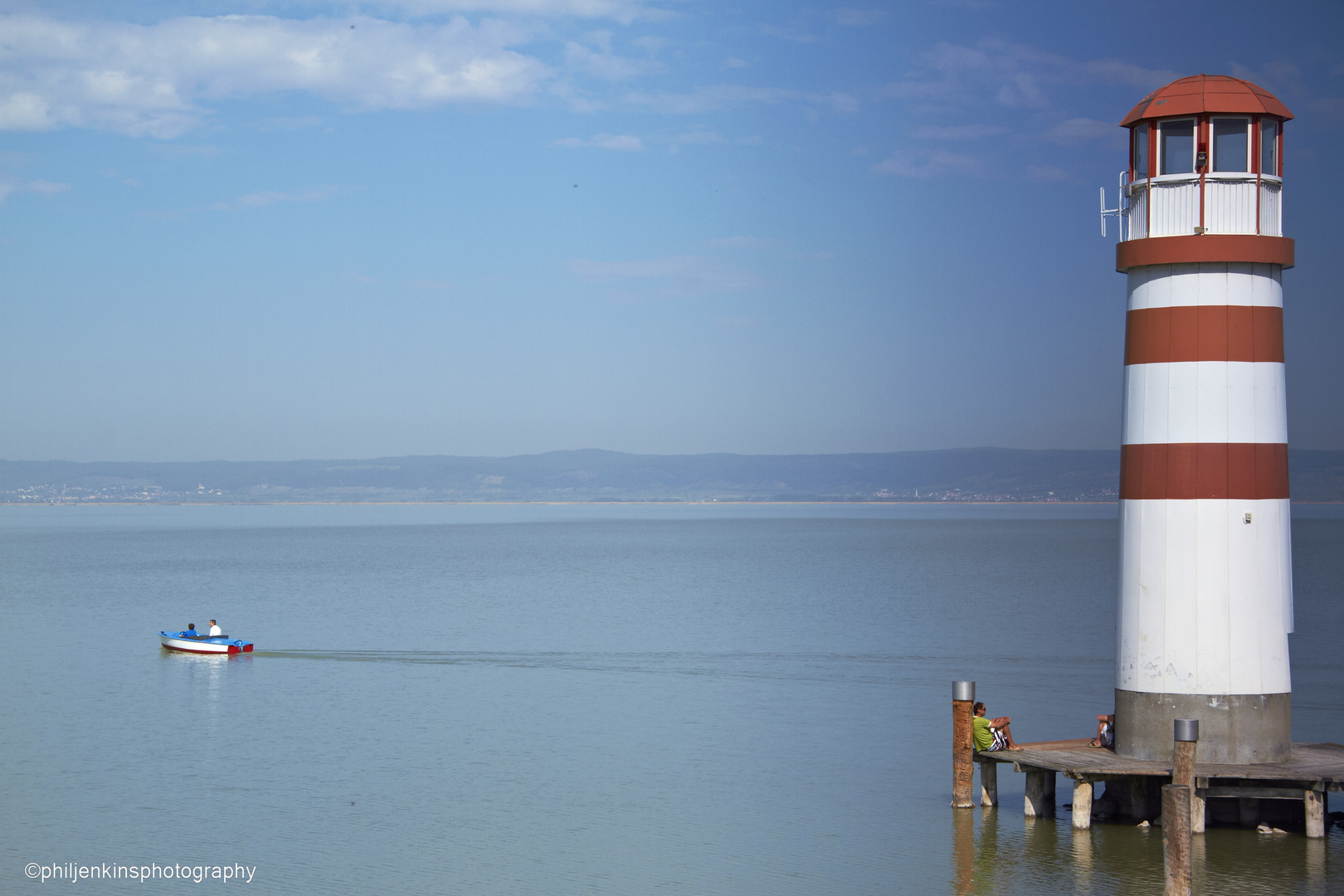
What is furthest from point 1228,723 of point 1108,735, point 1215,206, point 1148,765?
A: point 1215,206

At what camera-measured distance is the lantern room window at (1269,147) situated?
58.5 feet

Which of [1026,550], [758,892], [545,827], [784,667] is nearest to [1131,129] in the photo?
[758,892]

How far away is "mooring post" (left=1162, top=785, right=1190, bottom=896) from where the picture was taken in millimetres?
14375

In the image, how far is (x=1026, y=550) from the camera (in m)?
136

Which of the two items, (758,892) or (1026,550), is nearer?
(758,892)

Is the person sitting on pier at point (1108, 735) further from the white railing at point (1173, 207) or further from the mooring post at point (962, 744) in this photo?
the white railing at point (1173, 207)

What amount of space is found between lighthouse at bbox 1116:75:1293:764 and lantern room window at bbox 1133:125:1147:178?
0.81 feet

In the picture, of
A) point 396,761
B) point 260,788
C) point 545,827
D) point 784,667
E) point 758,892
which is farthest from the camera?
point 784,667

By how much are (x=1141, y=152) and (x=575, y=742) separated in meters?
17.4

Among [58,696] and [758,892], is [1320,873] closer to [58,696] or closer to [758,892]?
[758,892]

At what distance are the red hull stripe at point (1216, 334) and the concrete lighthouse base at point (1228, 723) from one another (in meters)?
4.16

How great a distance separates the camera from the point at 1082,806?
18359 mm

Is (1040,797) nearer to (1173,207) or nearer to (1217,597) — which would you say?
(1217,597)

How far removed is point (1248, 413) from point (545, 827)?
39.0ft
